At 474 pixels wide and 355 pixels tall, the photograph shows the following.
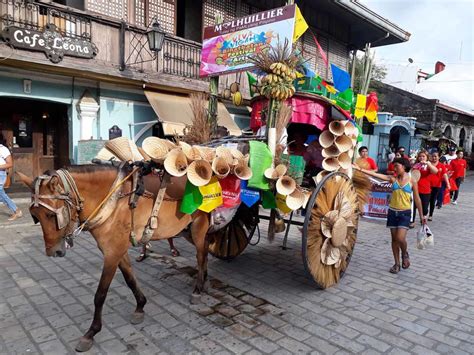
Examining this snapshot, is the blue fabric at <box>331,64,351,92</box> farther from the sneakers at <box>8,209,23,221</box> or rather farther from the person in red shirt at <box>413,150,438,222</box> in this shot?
the sneakers at <box>8,209,23,221</box>

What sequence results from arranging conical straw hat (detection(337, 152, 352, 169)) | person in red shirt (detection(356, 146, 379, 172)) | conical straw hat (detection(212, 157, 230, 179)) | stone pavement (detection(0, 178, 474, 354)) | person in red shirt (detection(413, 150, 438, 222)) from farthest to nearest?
person in red shirt (detection(413, 150, 438, 222)) → person in red shirt (detection(356, 146, 379, 172)) → conical straw hat (detection(337, 152, 352, 169)) → conical straw hat (detection(212, 157, 230, 179)) → stone pavement (detection(0, 178, 474, 354))

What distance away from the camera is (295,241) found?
6.38 metres

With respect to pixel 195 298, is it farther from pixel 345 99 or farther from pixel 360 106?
pixel 360 106

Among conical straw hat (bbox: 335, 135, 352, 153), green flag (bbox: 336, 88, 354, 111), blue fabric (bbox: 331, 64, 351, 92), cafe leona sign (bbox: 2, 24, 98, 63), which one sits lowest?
conical straw hat (bbox: 335, 135, 352, 153)

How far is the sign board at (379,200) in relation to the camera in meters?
7.34

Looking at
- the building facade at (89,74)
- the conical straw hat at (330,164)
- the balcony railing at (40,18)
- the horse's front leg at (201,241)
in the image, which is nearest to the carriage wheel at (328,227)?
the conical straw hat at (330,164)

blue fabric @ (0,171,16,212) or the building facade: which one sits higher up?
the building facade

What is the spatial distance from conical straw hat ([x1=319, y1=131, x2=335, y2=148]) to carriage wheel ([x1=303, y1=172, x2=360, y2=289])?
37cm

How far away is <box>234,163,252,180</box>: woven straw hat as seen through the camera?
3.26 meters

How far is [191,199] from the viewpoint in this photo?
125 inches

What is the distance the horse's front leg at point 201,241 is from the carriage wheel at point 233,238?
38.3 inches

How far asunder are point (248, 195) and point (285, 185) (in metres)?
0.39

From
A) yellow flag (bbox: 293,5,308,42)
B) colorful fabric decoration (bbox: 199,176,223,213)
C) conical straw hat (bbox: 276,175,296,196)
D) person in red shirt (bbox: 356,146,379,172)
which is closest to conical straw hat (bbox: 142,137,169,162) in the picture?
colorful fabric decoration (bbox: 199,176,223,213)

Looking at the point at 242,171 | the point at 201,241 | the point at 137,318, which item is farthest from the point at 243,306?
the point at 242,171
